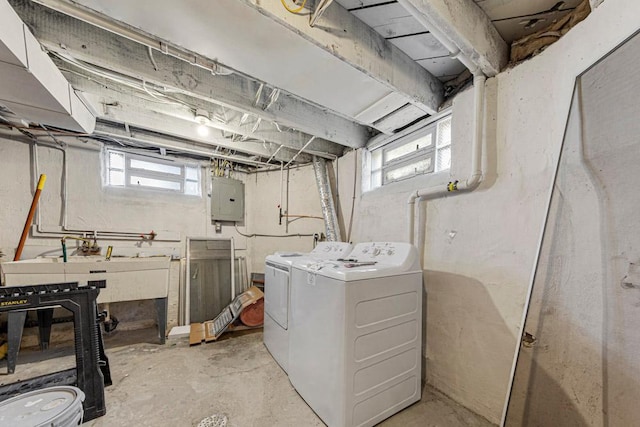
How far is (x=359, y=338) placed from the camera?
4.29 feet

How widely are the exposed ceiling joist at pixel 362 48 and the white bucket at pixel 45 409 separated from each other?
6.54 ft

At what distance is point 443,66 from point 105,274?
3.53m

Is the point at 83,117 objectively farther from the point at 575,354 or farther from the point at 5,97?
the point at 575,354

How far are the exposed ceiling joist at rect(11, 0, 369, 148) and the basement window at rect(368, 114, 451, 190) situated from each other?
63 cm

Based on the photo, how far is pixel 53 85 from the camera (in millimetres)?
1414

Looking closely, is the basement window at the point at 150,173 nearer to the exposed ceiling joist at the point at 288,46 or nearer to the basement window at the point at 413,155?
the exposed ceiling joist at the point at 288,46

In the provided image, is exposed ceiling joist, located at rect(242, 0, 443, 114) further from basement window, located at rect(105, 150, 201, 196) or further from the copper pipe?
the copper pipe

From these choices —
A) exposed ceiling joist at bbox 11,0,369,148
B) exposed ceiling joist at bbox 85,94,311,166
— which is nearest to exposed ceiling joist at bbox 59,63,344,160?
exposed ceiling joist at bbox 85,94,311,166

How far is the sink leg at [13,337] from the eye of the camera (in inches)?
73.1

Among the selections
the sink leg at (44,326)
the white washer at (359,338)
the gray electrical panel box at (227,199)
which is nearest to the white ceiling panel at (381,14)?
the white washer at (359,338)

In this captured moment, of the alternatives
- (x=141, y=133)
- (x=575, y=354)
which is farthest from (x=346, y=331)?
(x=141, y=133)

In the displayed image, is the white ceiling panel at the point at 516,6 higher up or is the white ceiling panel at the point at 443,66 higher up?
the white ceiling panel at the point at 516,6

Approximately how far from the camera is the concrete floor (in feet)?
4.68

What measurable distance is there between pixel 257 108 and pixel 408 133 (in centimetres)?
139
